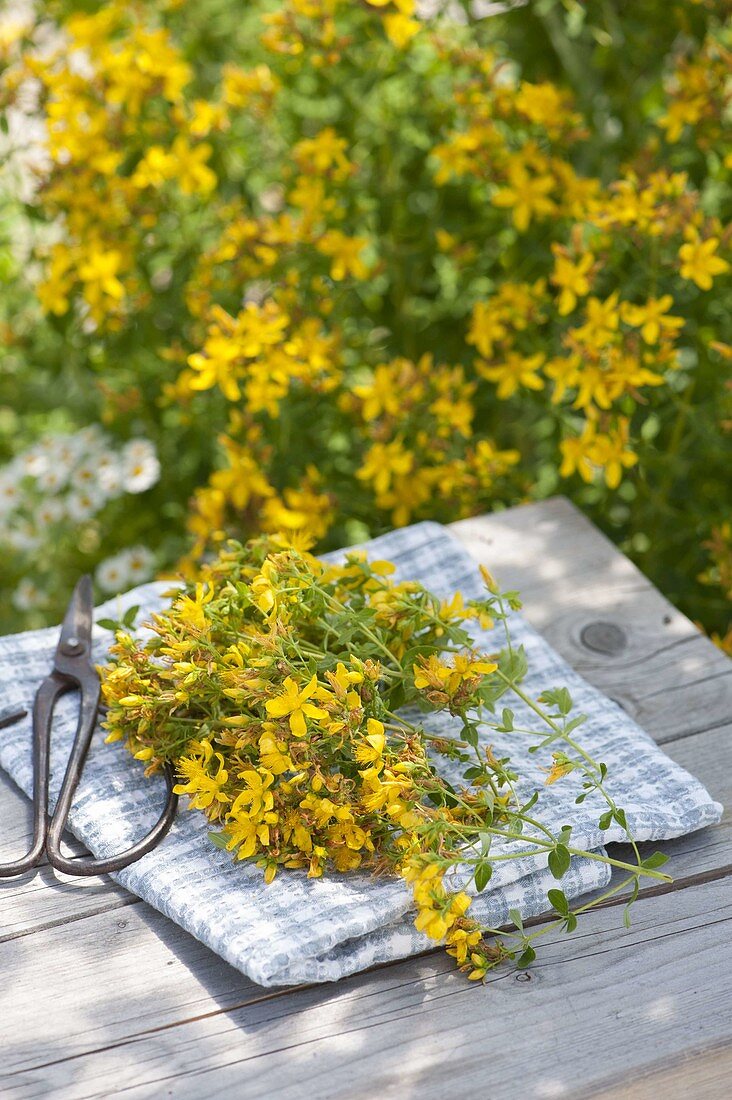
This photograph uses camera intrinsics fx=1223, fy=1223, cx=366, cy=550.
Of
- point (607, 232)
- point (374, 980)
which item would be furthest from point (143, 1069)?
point (607, 232)

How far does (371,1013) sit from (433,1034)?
58 mm

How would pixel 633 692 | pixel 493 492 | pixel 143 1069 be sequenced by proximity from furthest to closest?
pixel 493 492, pixel 633 692, pixel 143 1069

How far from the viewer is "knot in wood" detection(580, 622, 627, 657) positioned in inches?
62.9

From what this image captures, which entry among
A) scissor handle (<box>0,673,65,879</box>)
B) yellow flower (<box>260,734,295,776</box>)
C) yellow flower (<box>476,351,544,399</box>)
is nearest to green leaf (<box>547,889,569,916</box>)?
yellow flower (<box>260,734,295,776</box>)

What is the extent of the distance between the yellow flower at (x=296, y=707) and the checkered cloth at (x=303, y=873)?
159 mm

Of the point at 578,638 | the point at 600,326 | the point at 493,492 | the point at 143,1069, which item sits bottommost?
the point at 493,492

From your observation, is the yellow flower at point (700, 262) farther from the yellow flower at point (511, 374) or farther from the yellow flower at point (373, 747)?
the yellow flower at point (373, 747)

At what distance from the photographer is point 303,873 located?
1.15 m

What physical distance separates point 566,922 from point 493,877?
77 millimetres

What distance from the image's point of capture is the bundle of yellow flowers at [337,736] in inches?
43.2

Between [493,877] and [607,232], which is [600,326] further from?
[493,877]

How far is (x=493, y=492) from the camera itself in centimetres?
214

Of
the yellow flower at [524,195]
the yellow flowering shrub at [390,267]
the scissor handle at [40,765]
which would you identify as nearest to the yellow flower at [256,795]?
the scissor handle at [40,765]

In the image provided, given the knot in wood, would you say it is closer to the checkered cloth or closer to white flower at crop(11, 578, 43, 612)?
the checkered cloth
